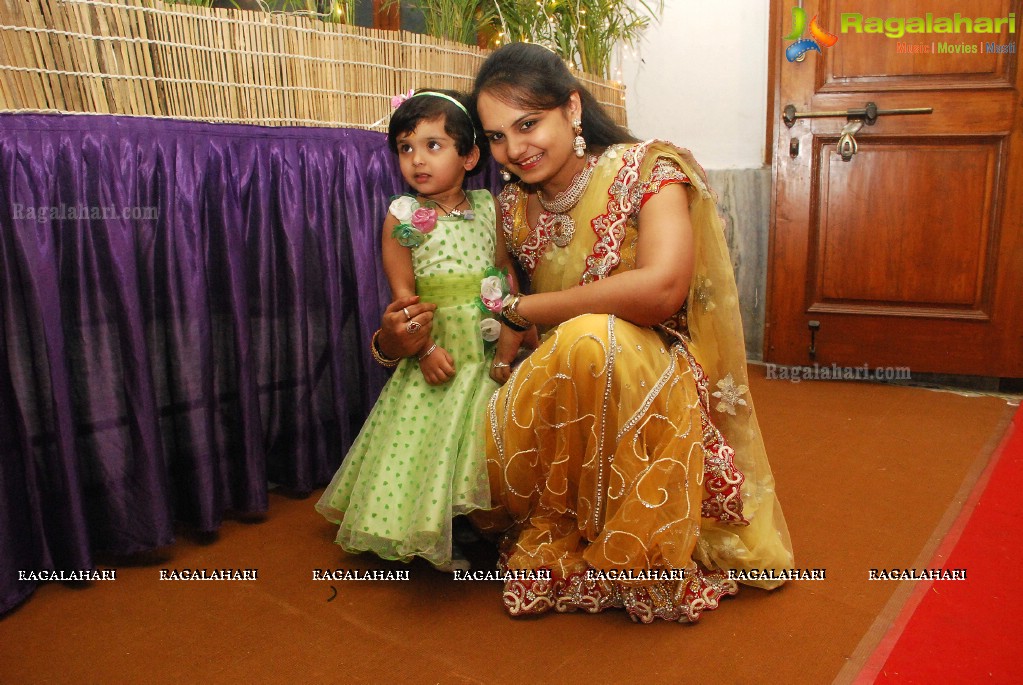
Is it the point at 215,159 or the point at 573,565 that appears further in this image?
the point at 215,159

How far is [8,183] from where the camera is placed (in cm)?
139

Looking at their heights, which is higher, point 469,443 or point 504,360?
point 504,360

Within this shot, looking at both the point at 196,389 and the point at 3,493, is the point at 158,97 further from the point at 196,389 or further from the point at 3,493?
the point at 3,493

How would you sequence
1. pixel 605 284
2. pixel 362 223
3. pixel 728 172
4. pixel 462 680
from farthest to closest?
1. pixel 728 172
2. pixel 362 223
3. pixel 605 284
4. pixel 462 680

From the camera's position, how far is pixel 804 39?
2936 millimetres

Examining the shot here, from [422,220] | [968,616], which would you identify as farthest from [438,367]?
[968,616]

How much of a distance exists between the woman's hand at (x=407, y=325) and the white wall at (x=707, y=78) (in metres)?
2.09

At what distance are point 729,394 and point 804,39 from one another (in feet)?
6.57

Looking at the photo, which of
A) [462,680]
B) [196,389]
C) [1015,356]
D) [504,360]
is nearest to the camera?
[462,680]

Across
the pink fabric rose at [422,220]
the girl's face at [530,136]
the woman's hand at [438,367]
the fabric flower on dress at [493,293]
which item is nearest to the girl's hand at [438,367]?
the woman's hand at [438,367]

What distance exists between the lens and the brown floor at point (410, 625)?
1220 mm

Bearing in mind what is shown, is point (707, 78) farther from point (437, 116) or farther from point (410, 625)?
point (410, 625)

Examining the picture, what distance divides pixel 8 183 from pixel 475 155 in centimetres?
86

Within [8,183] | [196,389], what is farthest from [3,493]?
[8,183]
